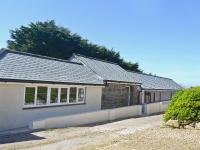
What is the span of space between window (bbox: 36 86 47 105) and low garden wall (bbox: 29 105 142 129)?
5.80 feet

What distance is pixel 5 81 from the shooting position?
51.0 ft

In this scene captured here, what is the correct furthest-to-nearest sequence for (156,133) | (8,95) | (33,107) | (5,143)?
(33,107), (8,95), (156,133), (5,143)

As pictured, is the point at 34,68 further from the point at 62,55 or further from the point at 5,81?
the point at 62,55

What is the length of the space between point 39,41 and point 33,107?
28.8 m

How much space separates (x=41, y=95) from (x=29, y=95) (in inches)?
43.4

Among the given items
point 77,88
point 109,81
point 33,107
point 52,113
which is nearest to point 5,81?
point 33,107

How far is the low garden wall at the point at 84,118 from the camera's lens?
1683 cm

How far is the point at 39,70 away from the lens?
19844 mm

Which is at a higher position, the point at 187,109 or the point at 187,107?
the point at 187,107

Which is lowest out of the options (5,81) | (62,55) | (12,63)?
(5,81)

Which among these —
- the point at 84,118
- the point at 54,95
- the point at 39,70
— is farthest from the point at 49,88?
the point at 84,118

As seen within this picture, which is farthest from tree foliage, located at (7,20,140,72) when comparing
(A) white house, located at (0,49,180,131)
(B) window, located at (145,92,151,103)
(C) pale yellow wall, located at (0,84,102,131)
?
(C) pale yellow wall, located at (0,84,102,131)

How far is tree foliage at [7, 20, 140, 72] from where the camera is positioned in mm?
44700

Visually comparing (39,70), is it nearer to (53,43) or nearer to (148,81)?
(148,81)
